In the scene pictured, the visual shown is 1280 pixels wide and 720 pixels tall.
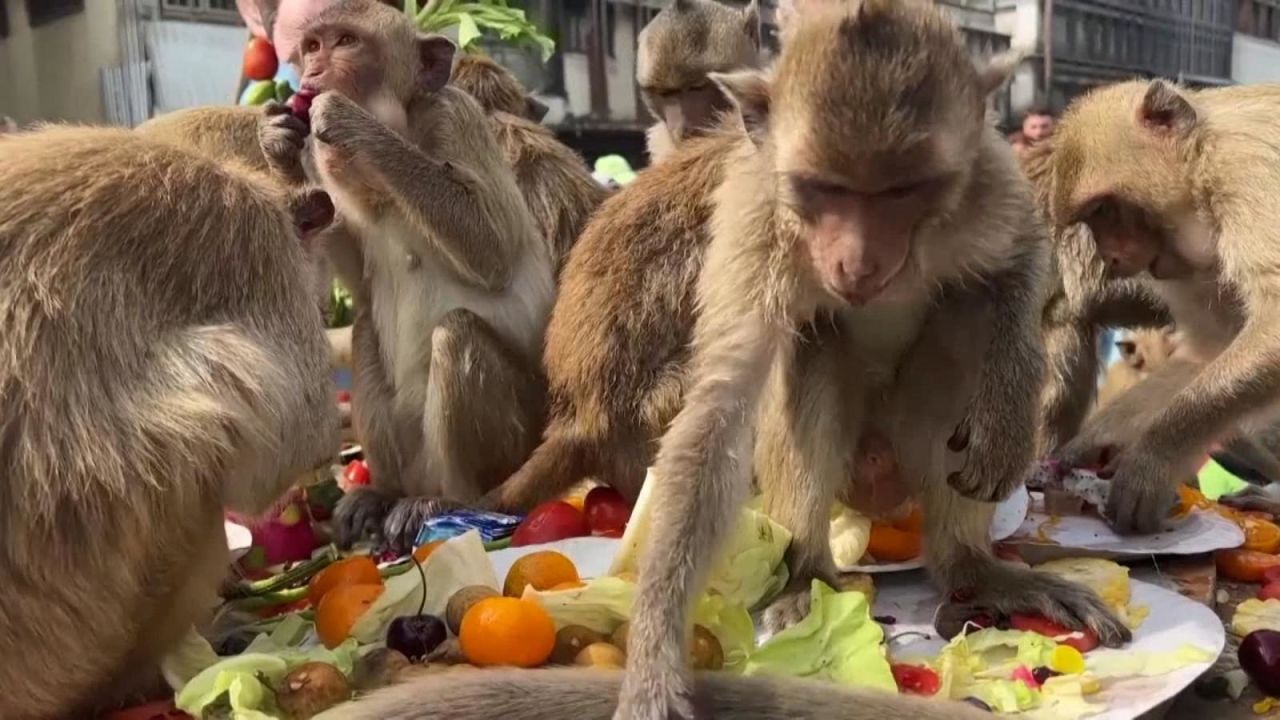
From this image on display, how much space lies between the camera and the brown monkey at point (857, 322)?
218cm

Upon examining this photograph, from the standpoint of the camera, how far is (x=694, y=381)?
256 centimetres

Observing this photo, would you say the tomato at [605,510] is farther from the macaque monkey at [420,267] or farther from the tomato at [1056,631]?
the tomato at [1056,631]

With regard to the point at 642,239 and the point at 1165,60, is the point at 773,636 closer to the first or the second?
the point at 642,239

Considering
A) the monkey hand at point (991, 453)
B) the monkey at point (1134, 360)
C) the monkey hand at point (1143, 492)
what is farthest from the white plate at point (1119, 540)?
the monkey at point (1134, 360)

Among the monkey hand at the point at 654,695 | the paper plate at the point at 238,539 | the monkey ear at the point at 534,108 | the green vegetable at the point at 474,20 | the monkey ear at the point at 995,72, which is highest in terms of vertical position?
the green vegetable at the point at 474,20

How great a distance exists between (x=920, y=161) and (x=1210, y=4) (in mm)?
5900

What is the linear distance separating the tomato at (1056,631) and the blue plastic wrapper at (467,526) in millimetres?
1466

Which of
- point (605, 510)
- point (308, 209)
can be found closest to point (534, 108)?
point (605, 510)

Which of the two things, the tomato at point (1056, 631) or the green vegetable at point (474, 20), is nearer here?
the tomato at point (1056, 631)

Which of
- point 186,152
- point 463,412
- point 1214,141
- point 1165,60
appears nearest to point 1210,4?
point 1165,60

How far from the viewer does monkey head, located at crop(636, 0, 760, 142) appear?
4949mm

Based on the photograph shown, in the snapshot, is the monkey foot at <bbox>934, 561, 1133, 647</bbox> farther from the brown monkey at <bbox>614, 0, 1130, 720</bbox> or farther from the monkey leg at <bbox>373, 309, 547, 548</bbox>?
the monkey leg at <bbox>373, 309, 547, 548</bbox>

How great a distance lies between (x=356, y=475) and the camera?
14.5ft

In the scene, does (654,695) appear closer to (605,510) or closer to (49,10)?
(605,510)
